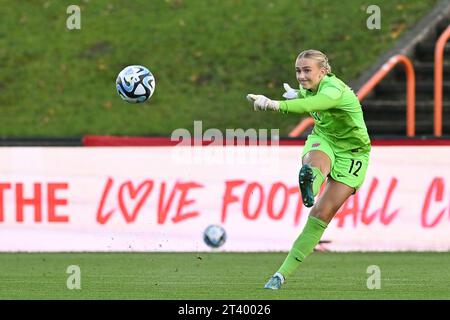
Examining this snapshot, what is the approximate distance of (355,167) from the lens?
1121 centimetres

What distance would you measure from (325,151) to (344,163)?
0.62 feet

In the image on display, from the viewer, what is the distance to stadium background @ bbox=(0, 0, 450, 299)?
12828mm

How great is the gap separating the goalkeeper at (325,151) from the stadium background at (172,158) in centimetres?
48

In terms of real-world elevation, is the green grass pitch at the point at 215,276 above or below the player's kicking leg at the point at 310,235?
below

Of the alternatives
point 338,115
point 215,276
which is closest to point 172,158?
point 215,276

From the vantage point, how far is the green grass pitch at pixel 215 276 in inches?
420

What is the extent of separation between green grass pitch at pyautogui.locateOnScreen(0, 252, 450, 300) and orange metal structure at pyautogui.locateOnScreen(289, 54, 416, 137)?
138 inches

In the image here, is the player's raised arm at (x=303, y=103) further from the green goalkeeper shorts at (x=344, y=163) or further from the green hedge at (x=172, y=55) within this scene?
the green hedge at (x=172, y=55)

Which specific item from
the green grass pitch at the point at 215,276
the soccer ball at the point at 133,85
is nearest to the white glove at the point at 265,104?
the green grass pitch at the point at 215,276

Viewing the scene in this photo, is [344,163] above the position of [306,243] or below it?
above

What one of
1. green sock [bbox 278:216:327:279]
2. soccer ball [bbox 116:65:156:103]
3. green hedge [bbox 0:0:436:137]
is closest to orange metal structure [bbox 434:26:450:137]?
green hedge [bbox 0:0:436:137]

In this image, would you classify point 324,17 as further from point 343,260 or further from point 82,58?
point 343,260

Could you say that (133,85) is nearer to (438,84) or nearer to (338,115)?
(338,115)

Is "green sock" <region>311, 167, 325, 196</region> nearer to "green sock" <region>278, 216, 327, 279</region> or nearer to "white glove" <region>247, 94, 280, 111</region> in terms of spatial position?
"green sock" <region>278, 216, 327, 279</region>
